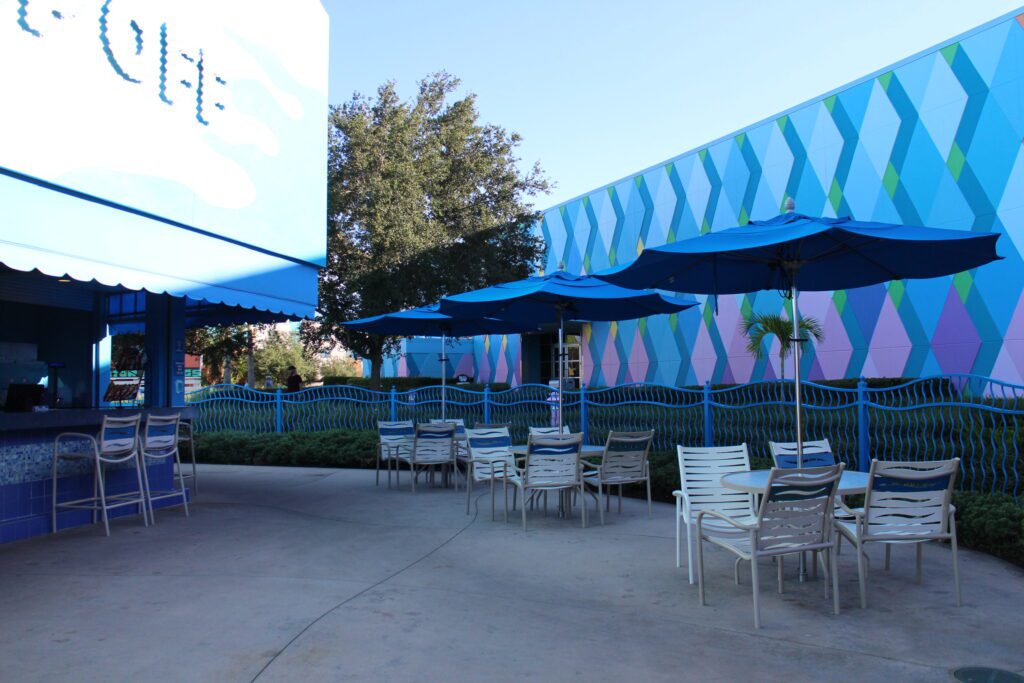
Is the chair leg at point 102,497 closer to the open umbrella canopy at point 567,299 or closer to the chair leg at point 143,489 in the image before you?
the chair leg at point 143,489

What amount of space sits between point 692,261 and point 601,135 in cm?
1639

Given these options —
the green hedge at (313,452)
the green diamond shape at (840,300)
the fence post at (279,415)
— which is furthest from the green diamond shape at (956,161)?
the fence post at (279,415)

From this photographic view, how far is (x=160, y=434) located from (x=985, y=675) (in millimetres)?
7342

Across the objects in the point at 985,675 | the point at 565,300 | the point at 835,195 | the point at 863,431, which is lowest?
the point at 985,675

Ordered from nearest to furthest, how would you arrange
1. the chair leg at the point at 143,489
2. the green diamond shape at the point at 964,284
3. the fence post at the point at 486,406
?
the chair leg at the point at 143,489
the fence post at the point at 486,406
the green diamond shape at the point at 964,284

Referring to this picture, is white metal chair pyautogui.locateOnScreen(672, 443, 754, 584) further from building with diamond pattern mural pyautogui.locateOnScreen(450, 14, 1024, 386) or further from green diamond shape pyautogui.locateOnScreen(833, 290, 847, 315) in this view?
green diamond shape pyautogui.locateOnScreen(833, 290, 847, 315)

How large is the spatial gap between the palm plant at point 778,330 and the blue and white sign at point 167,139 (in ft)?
→ 34.6

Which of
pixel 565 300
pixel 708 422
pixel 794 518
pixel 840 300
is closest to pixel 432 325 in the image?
pixel 565 300

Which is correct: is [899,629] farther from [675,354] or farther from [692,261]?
[675,354]

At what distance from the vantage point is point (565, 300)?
8.35 meters

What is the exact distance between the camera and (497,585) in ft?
16.5

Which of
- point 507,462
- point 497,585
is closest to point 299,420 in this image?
point 507,462

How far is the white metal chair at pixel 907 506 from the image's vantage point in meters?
4.53

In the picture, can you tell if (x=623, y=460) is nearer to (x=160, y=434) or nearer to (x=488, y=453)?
(x=488, y=453)
